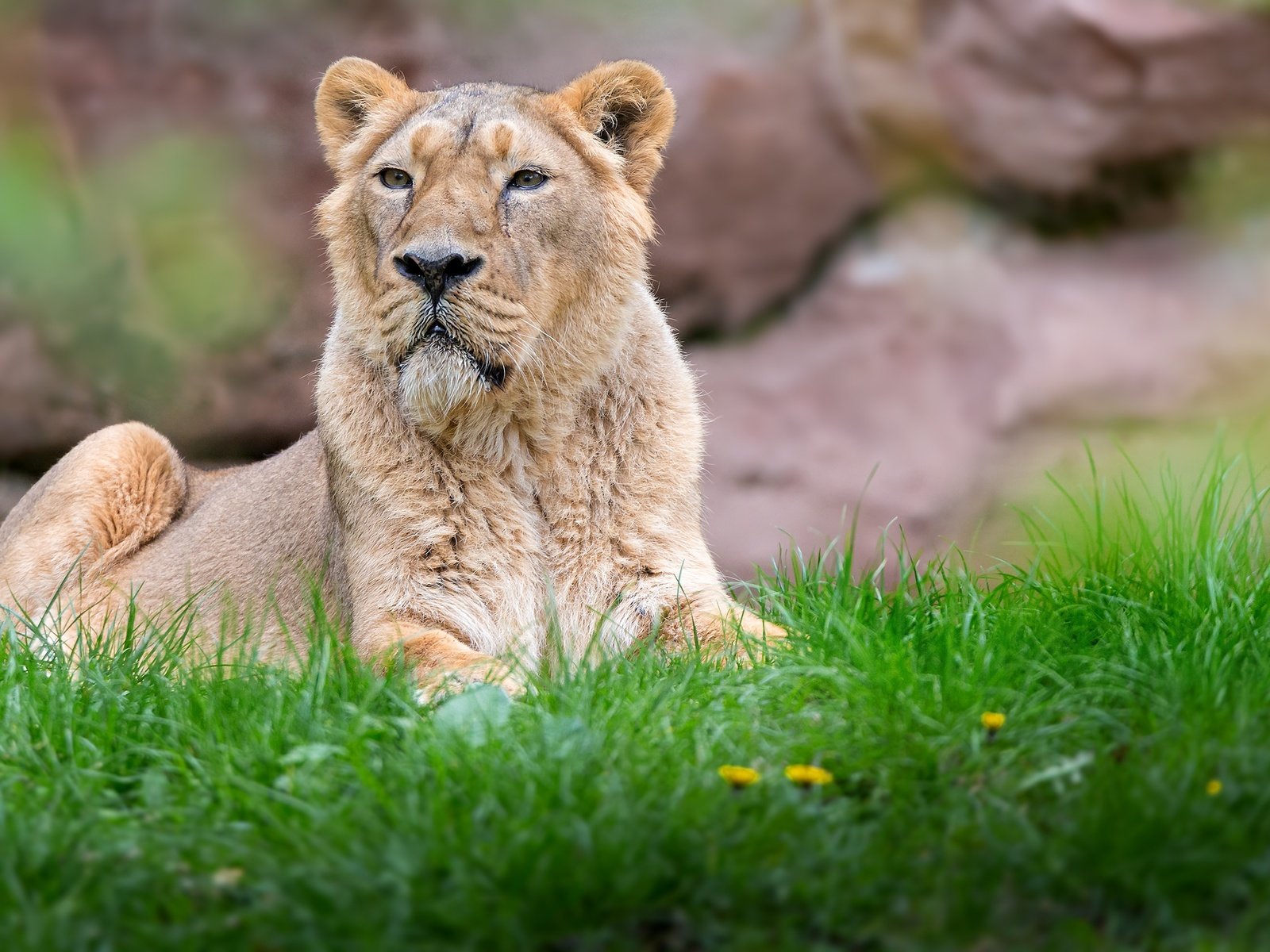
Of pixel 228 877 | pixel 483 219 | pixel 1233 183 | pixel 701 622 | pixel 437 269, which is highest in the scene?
pixel 483 219

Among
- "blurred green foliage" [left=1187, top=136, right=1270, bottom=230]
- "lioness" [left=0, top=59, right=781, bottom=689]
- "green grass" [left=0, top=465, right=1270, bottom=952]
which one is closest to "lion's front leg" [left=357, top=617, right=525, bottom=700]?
"lioness" [left=0, top=59, right=781, bottom=689]

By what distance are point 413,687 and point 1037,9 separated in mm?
4670

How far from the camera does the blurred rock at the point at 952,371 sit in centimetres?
679

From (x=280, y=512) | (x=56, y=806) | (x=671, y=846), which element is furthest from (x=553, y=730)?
(x=280, y=512)

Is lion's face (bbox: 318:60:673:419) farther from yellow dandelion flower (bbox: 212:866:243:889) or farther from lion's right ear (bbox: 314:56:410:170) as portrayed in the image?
yellow dandelion flower (bbox: 212:866:243:889)

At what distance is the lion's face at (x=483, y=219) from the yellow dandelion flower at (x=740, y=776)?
1.52 metres

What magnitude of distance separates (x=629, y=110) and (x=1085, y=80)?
3.12m

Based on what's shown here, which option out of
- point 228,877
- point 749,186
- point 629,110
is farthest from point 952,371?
point 228,877

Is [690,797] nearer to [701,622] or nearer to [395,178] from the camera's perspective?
[701,622]

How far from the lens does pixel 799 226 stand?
697cm

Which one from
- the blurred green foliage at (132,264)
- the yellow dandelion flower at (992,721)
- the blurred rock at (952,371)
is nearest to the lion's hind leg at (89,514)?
the blurred green foliage at (132,264)

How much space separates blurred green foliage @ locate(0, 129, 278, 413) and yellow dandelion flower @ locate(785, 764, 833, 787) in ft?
15.0

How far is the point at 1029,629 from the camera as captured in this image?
354 centimetres

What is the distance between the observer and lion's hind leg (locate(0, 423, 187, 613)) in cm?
514
